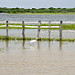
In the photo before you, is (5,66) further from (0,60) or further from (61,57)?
(61,57)

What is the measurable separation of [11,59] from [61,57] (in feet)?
7.52

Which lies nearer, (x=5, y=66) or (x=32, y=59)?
(x=5, y=66)

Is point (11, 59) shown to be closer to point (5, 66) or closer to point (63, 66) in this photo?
point (5, 66)

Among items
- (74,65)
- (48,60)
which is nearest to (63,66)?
(74,65)

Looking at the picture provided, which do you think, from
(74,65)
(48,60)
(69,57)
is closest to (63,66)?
(74,65)

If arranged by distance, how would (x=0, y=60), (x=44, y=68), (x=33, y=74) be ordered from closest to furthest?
(x=33, y=74) → (x=44, y=68) → (x=0, y=60)

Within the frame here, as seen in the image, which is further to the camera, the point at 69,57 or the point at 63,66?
the point at 69,57

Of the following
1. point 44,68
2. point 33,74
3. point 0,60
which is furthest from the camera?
point 0,60

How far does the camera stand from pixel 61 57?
12766 millimetres

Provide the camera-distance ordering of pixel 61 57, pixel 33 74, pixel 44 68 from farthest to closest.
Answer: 1. pixel 61 57
2. pixel 44 68
3. pixel 33 74

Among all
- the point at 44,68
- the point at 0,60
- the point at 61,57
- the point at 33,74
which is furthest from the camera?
the point at 61,57

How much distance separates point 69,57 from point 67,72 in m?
3.16

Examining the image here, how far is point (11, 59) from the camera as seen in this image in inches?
479

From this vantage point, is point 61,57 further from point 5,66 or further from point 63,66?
point 5,66
